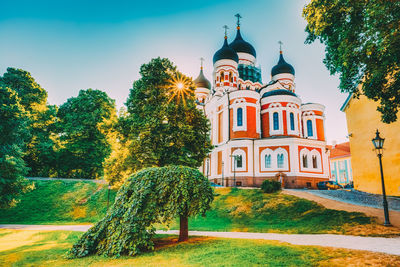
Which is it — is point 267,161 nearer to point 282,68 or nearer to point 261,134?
point 261,134

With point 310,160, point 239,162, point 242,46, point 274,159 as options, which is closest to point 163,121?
point 239,162

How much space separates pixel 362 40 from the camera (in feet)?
25.6

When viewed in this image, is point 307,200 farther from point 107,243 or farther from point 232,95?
point 232,95

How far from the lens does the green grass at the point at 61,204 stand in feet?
63.5

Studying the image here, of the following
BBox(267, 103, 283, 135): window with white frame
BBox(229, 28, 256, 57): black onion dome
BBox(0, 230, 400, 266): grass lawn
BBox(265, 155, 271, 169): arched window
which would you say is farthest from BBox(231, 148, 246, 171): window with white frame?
BBox(229, 28, 256, 57): black onion dome

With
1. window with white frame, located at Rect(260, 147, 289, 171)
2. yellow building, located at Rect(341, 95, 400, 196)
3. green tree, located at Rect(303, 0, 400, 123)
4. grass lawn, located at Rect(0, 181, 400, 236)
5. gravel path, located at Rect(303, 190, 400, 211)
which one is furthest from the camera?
window with white frame, located at Rect(260, 147, 289, 171)

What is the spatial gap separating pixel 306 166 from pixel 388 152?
1300 cm

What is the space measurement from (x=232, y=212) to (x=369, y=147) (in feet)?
33.3

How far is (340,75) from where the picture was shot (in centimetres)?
941

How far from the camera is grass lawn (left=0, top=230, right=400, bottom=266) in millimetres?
5184

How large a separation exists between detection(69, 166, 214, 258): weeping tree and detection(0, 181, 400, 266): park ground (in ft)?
1.48

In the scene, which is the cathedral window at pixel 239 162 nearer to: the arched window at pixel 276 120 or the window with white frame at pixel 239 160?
the window with white frame at pixel 239 160

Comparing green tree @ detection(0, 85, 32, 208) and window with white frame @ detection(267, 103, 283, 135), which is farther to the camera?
window with white frame @ detection(267, 103, 283, 135)

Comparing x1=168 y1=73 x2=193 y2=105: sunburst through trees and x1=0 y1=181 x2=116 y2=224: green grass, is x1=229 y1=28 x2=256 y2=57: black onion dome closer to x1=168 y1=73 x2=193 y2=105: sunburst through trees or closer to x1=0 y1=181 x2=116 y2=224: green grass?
x1=168 y1=73 x2=193 y2=105: sunburst through trees
